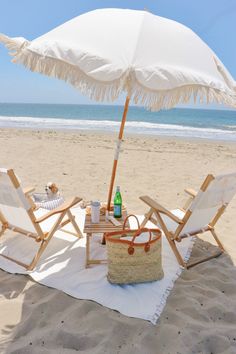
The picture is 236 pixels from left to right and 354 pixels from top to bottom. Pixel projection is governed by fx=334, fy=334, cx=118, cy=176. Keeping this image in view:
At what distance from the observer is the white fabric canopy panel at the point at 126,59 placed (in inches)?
98.0

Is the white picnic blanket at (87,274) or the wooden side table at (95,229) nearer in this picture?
the white picnic blanket at (87,274)

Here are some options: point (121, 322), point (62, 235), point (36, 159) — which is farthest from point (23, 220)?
point (36, 159)

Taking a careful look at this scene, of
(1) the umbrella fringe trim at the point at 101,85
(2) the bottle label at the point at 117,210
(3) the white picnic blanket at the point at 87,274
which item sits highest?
(1) the umbrella fringe trim at the point at 101,85

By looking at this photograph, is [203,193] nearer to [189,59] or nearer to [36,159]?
[189,59]

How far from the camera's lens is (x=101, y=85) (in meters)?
2.55

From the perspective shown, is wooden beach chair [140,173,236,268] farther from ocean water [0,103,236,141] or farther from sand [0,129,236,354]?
ocean water [0,103,236,141]

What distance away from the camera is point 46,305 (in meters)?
2.75

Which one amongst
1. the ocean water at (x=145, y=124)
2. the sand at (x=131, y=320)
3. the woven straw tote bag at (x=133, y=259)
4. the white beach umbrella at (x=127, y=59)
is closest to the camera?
the sand at (x=131, y=320)

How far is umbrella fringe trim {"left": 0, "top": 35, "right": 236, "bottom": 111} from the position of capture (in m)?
2.51

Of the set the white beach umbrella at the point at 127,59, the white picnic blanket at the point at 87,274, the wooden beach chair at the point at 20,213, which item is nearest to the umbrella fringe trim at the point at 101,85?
the white beach umbrella at the point at 127,59

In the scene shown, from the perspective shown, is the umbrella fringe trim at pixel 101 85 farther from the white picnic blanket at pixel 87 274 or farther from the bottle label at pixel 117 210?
the white picnic blanket at pixel 87 274

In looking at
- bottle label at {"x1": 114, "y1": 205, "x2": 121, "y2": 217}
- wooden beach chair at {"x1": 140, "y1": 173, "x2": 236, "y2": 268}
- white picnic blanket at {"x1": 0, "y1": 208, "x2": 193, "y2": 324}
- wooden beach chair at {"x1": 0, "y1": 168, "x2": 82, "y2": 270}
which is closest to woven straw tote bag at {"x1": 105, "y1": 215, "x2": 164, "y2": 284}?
white picnic blanket at {"x1": 0, "y1": 208, "x2": 193, "y2": 324}

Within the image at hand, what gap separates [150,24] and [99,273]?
92.1 inches

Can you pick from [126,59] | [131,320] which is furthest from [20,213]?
[126,59]
